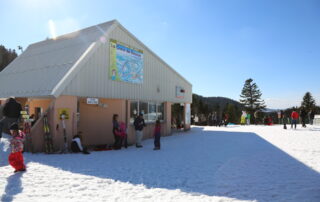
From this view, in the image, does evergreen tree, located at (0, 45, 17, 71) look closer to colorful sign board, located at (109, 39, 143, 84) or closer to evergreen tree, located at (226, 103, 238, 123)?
colorful sign board, located at (109, 39, 143, 84)

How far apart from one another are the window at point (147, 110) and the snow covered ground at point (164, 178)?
6045mm

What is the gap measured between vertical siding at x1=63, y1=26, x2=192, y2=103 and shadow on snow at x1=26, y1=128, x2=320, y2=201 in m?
3.70

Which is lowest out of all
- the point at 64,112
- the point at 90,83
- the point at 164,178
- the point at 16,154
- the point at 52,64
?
the point at 164,178

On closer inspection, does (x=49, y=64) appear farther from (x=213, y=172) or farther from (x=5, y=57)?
(x=5, y=57)

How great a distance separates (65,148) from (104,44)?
5.71 m

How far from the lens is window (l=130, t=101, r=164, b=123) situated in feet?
51.1

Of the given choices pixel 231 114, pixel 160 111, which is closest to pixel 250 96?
pixel 231 114

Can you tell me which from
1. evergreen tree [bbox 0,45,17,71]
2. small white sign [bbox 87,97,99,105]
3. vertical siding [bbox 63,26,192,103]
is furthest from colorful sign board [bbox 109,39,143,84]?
evergreen tree [bbox 0,45,17,71]

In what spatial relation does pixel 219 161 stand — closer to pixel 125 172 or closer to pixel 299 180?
pixel 299 180

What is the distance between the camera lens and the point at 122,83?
14391mm

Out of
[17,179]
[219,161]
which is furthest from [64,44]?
[219,161]

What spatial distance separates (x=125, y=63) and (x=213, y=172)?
30.2 ft

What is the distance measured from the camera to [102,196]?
17.0 feet

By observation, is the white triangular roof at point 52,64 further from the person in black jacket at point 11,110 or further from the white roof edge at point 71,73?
the person in black jacket at point 11,110
